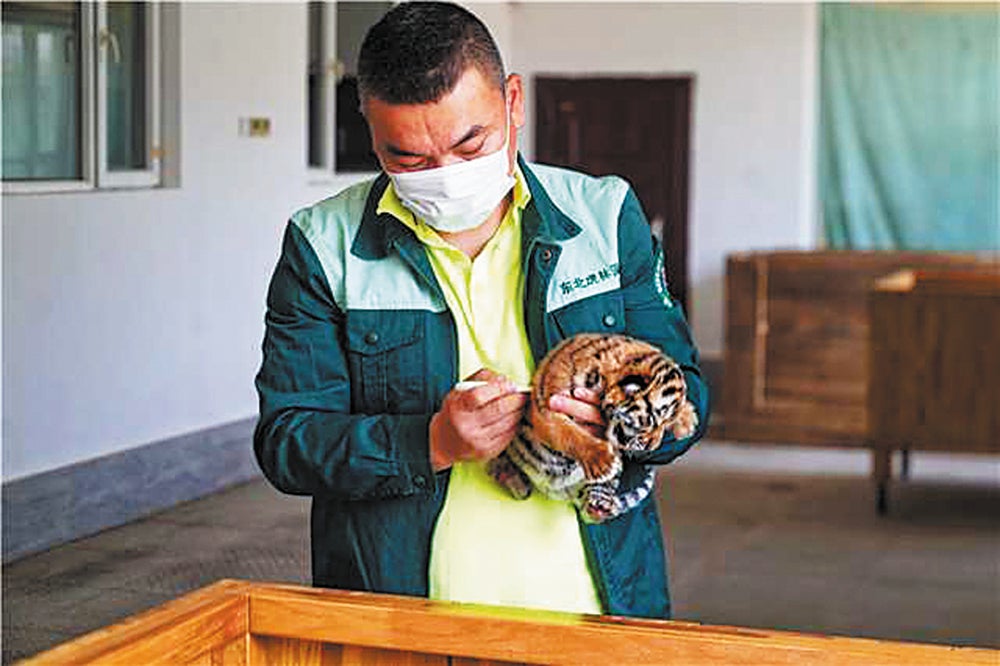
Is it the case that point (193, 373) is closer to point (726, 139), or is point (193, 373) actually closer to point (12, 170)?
point (12, 170)

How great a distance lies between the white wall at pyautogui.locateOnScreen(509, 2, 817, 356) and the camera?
9.85m

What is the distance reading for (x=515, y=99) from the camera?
2.07 m

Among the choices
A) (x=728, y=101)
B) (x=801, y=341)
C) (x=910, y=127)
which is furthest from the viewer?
(x=728, y=101)

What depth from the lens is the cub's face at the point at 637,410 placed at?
1936 millimetres

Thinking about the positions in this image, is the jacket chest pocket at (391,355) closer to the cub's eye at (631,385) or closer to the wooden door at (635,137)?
the cub's eye at (631,385)

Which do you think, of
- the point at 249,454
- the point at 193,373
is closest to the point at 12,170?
the point at 193,373

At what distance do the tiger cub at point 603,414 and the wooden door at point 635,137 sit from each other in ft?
26.3

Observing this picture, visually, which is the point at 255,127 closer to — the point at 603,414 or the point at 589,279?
the point at 589,279

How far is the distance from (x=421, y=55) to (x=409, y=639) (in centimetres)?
62

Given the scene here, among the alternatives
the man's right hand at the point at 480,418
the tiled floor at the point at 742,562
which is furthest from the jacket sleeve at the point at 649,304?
the tiled floor at the point at 742,562

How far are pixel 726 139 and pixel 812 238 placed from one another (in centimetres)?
73

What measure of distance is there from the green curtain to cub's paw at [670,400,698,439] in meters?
8.10

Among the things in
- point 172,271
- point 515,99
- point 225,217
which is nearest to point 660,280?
point 515,99

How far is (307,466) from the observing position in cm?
202
